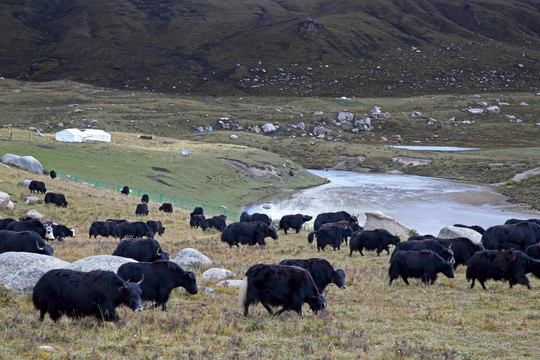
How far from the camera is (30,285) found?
1227cm

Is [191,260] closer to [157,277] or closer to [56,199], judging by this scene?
[157,277]

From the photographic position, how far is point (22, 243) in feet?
54.7

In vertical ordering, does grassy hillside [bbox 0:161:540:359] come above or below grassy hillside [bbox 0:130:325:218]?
above

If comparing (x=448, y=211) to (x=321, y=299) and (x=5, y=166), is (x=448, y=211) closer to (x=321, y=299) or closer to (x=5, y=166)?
(x=5, y=166)

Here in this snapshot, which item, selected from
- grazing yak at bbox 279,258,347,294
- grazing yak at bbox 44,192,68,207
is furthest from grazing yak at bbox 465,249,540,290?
grazing yak at bbox 44,192,68,207

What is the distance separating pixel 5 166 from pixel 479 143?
101147mm

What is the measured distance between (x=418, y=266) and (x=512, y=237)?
7.49 meters

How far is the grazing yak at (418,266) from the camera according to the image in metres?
16.6

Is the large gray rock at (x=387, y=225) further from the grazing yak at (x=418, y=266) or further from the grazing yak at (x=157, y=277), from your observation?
the grazing yak at (x=157, y=277)

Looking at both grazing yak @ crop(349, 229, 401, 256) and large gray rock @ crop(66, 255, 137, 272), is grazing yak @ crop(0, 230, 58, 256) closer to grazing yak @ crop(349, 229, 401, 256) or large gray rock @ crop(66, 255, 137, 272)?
large gray rock @ crop(66, 255, 137, 272)

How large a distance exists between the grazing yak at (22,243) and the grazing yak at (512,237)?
53.6 feet

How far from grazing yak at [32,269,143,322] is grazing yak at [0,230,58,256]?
257 inches

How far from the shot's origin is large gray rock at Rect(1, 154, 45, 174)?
→ 46.4m

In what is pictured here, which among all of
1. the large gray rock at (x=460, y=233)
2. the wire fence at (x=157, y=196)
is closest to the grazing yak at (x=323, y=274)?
the large gray rock at (x=460, y=233)
